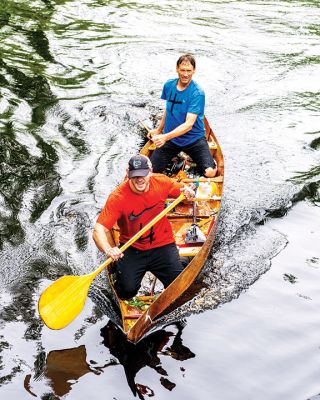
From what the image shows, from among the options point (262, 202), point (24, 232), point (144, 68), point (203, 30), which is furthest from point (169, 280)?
point (203, 30)

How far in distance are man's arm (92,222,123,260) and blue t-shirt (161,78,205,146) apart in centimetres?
383

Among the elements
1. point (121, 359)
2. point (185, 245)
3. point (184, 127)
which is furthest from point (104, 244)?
point (184, 127)

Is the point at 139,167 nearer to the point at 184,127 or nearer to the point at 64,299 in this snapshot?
the point at 64,299

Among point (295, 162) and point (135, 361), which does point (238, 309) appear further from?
point (295, 162)

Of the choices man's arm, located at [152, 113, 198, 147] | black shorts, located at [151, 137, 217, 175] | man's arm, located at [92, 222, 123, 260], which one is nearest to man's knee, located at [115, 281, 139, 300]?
man's arm, located at [92, 222, 123, 260]

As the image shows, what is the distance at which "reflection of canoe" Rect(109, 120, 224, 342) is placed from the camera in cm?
828

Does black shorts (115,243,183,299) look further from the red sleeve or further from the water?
the water

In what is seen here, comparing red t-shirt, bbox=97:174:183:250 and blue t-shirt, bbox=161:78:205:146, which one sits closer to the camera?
red t-shirt, bbox=97:174:183:250

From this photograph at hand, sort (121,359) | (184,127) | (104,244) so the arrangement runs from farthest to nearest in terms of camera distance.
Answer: (184,127)
(121,359)
(104,244)

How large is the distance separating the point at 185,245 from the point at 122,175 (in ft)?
12.0

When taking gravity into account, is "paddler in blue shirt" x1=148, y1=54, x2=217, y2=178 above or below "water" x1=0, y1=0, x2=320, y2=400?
above

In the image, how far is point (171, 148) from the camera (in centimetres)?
1175

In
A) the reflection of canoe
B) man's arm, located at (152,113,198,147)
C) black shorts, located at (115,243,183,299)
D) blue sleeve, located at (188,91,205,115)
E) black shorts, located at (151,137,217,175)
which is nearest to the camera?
the reflection of canoe

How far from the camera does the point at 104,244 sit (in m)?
7.91
